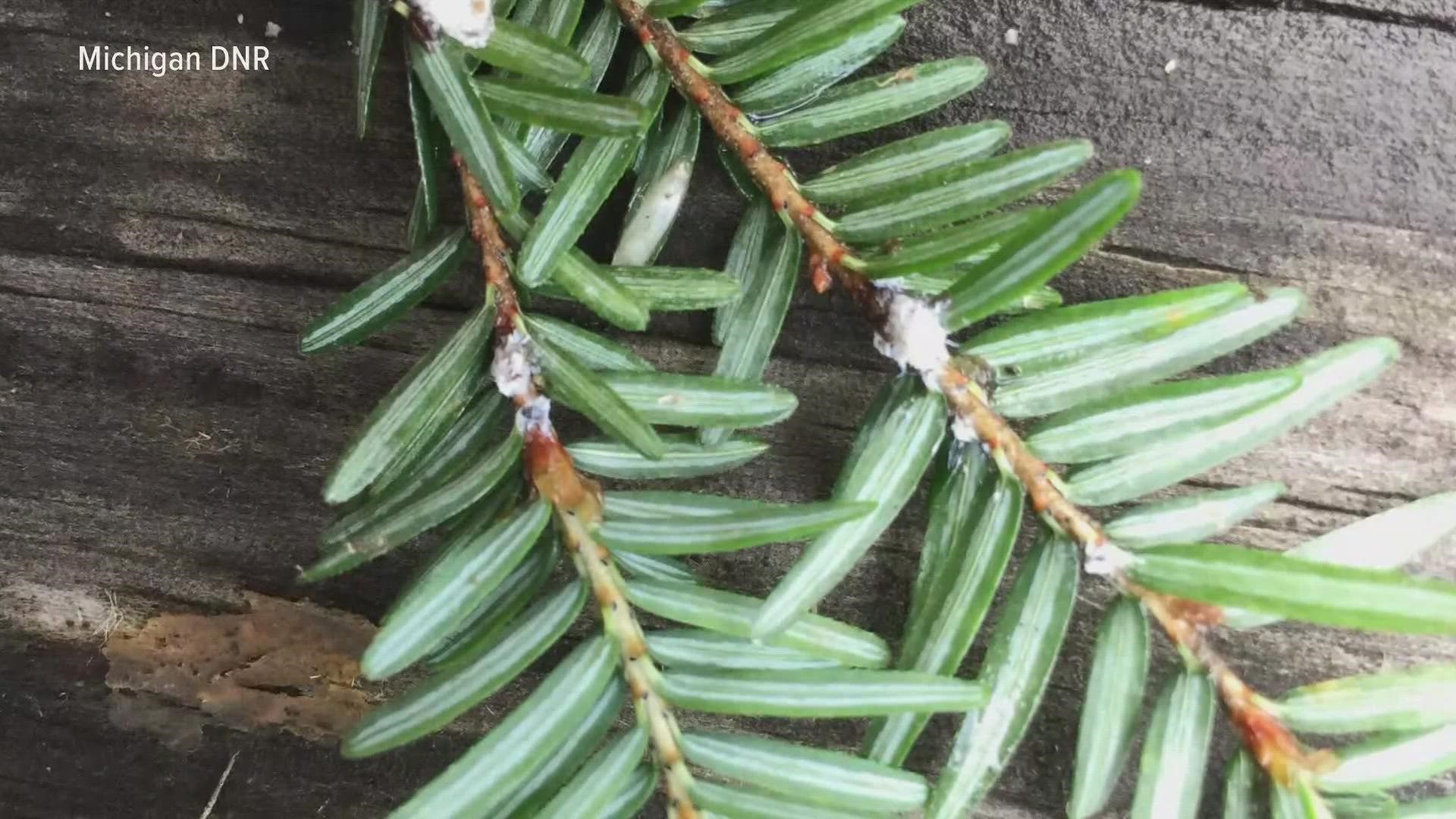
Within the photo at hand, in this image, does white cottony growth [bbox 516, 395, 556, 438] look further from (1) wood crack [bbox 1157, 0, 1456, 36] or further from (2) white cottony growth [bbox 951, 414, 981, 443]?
(1) wood crack [bbox 1157, 0, 1456, 36]

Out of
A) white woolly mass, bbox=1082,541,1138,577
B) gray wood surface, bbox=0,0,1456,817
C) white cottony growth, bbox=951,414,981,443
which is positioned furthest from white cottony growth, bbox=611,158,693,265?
white woolly mass, bbox=1082,541,1138,577

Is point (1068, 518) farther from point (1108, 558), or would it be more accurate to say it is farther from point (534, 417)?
point (534, 417)

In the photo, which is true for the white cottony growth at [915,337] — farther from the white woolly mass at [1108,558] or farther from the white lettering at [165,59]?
the white lettering at [165,59]

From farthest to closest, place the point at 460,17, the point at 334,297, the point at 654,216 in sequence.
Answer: the point at 334,297 < the point at 654,216 < the point at 460,17

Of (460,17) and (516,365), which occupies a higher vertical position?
(460,17)

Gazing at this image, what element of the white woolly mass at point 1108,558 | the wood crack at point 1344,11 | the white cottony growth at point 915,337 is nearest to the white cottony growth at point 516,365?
the white cottony growth at point 915,337

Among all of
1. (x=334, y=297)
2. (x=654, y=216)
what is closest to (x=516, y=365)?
(x=654, y=216)

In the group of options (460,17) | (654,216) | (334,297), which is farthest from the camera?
(334,297)
